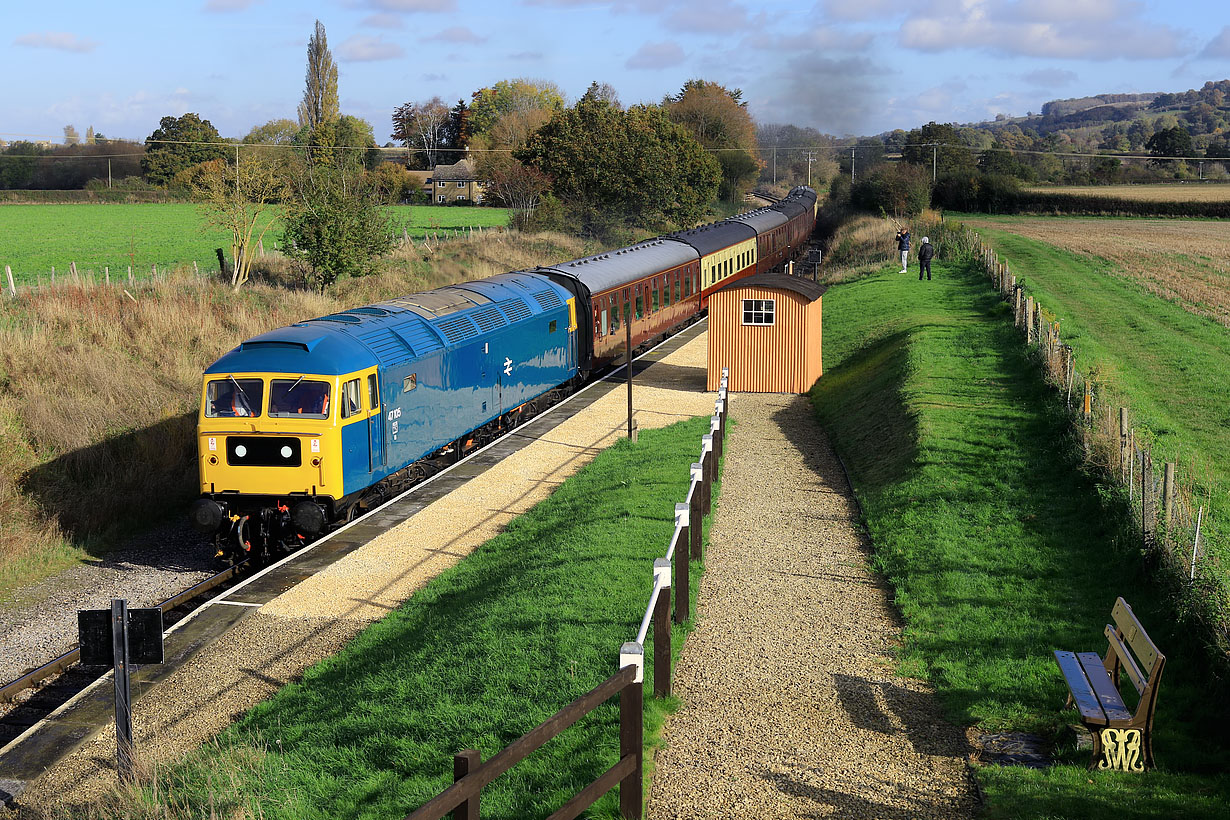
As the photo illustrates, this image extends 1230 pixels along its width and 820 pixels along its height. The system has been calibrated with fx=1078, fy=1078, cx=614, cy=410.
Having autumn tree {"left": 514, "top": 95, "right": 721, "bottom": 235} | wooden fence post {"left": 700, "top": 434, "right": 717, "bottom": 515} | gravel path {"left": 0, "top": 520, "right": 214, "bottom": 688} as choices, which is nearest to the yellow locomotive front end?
gravel path {"left": 0, "top": 520, "right": 214, "bottom": 688}

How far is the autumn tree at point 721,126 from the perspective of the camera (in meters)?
103

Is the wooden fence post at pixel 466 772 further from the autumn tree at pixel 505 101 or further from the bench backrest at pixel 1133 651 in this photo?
the autumn tree at pixel 505 101

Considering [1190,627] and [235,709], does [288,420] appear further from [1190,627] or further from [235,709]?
[1190,627]

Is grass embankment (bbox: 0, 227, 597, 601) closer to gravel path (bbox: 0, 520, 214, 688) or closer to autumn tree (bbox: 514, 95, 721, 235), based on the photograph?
gravel path (bbox: 0, 520, 214, 688)

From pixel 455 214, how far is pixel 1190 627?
2994 inches

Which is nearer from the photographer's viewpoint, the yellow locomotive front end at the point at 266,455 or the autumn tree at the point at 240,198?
the yellow locomotive front end at the point at 266,455

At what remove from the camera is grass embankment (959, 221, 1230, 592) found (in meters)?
14.6

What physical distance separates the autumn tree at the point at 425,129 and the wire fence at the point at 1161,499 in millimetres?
112858

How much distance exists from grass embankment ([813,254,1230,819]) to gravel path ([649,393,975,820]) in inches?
14.4

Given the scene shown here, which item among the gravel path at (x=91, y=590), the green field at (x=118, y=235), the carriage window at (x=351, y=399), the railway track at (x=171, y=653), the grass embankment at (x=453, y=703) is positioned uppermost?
the green field at (x=118, y=235)

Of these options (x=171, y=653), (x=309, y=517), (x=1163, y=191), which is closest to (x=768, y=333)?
(x=309, y=517)

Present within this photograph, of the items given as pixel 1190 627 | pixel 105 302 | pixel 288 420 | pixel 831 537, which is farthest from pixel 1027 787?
pixel 105 302

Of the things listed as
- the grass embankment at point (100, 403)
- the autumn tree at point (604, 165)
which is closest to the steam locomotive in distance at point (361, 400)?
the grass embankment at point (100, 403)

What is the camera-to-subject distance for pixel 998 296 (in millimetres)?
32250
